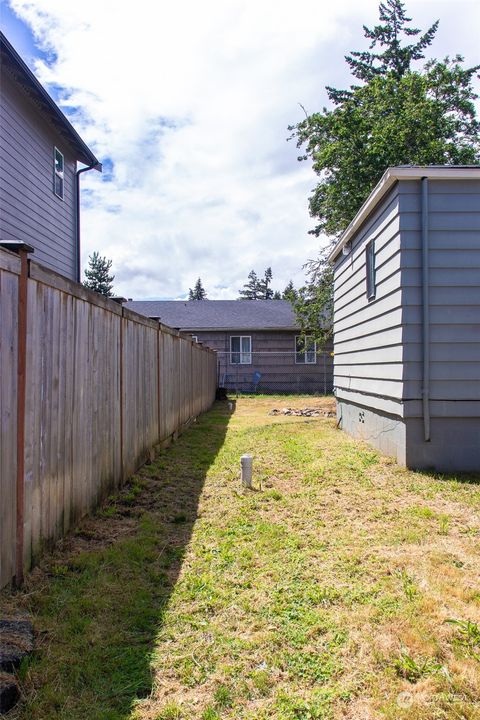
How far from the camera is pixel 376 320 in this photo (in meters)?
5.91

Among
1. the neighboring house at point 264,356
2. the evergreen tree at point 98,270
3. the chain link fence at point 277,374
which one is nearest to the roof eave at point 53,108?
the neighboring house at point 264,356

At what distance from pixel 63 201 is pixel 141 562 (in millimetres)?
8850

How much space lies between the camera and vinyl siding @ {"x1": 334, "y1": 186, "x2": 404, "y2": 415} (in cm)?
505

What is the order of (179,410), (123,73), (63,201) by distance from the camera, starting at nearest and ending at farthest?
(123,73)
(179,410)
(63,201)

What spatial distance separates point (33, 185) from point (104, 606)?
810cm

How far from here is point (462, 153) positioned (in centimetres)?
1209

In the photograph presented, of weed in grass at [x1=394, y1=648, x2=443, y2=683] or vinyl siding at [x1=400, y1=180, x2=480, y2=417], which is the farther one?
vinyl siding at [x1=400, y1=180, x2=480, y2=417]

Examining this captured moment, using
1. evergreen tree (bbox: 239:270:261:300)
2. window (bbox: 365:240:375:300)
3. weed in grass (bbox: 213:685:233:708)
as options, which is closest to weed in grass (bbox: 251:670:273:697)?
weed in grass (bbox: 213:685:233:708)

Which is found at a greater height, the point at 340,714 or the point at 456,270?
the point at 456,270

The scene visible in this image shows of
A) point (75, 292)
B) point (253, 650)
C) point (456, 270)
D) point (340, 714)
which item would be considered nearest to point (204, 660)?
point (253, 650)

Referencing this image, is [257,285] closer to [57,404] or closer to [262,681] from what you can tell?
[57,404]

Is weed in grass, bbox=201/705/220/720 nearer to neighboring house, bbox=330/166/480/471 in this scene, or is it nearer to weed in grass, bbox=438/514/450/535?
weed in grass, bbox=438/514/450/535

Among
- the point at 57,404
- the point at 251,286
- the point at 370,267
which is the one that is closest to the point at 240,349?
the point at 370,267

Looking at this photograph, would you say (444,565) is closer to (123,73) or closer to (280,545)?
(280,545)
